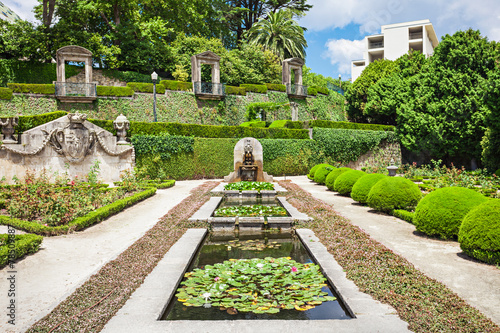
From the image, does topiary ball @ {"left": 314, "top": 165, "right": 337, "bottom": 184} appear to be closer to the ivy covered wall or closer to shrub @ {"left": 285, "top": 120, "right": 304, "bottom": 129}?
shrub @ {"left": 285, "top": 120, "right": 304, "bottom": 129}

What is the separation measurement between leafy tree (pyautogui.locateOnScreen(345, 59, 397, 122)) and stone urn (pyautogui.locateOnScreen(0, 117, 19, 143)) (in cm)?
3146

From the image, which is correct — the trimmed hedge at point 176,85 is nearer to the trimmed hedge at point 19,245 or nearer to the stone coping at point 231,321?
A: the trimmed hedge at point 19,245

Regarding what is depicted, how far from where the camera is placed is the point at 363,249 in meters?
5.57

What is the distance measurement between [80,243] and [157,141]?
478 inches

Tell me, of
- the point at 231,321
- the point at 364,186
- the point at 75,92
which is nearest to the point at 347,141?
the point at 364,186

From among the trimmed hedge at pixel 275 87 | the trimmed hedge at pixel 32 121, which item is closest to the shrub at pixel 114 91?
the trimmed hedge at pixel 32 121

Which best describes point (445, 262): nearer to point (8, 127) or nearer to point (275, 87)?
point (8, 127)

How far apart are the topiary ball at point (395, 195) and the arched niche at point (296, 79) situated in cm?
2551

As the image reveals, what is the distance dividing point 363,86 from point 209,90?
18.0 m

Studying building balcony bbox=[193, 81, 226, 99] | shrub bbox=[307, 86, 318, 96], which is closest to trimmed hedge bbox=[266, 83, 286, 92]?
shrub bbox=[307, 86, 318, 96]

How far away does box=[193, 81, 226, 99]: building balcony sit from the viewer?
27.8 metres

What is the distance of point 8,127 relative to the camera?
14.1 m

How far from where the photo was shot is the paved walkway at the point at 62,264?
12.5ft

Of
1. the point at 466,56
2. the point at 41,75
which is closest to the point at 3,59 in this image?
the point at 41,75
